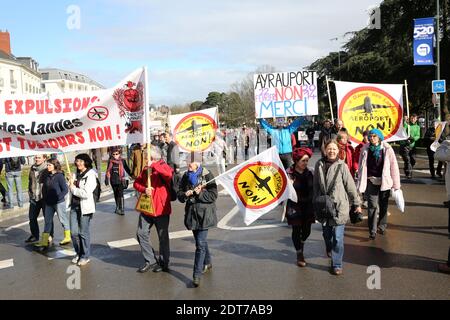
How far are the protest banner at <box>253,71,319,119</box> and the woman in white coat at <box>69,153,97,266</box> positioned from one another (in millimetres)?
5381

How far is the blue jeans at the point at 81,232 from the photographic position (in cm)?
657

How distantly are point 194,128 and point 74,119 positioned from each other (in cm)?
611

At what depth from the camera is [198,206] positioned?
5.49 m

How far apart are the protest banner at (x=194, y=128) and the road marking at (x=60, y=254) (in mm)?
5374

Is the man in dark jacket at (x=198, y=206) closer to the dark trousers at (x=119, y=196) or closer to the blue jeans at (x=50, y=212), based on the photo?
the blue jeans at (x=50, y=212)

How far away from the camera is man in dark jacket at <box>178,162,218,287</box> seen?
214 inches

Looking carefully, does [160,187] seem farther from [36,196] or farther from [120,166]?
[120,166]

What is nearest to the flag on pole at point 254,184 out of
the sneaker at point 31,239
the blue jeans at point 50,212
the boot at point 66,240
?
the blue jeans at point 50,212

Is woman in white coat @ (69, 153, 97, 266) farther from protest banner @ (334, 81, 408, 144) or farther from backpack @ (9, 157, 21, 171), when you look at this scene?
backpack @ (9, 157, 21, 171)

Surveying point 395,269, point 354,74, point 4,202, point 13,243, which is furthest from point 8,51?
point 395,269

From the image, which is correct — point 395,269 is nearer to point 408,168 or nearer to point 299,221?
point 299,221

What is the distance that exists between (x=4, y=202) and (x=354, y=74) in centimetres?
3452

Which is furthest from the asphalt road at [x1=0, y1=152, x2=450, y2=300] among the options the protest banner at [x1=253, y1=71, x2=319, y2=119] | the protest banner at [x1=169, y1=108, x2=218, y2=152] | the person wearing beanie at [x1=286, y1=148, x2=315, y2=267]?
the protest banner at [x1=169, y1=108, x2=218, y2=152]
